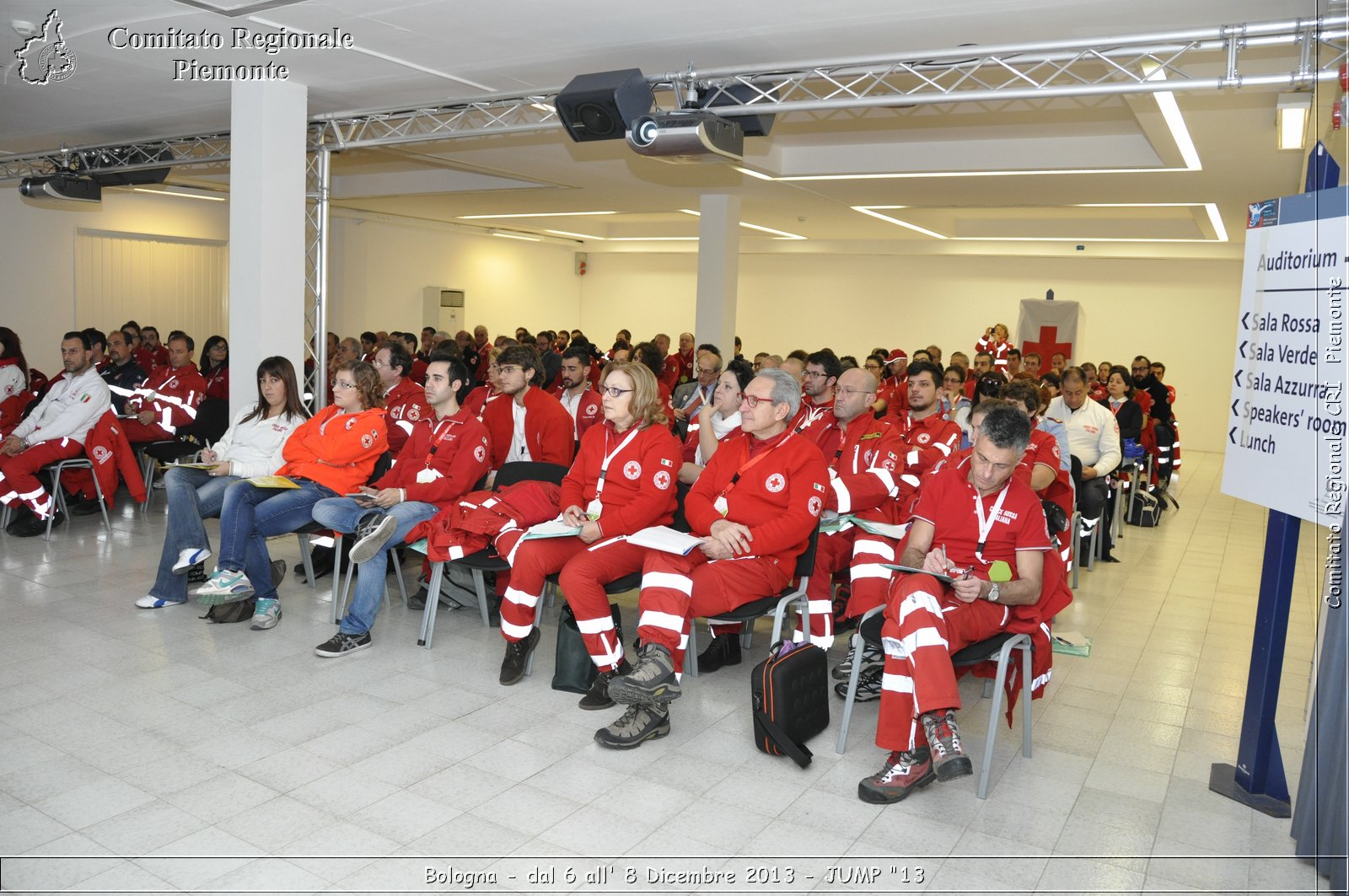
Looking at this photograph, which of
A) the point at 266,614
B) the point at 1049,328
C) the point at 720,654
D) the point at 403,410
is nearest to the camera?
the point at 720,654

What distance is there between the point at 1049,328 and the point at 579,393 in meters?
9.65

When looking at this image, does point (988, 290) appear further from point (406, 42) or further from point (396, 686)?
point (396, 686)

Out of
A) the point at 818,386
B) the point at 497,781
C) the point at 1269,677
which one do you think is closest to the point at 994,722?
the point at 1269,677

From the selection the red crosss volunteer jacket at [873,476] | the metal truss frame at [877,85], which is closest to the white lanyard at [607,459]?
the red crosss volunteer jacket at [873,476]

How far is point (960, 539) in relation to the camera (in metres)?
3.61

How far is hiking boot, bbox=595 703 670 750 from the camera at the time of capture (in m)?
3.56

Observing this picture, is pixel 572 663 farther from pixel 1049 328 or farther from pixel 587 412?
pixel 1049 328

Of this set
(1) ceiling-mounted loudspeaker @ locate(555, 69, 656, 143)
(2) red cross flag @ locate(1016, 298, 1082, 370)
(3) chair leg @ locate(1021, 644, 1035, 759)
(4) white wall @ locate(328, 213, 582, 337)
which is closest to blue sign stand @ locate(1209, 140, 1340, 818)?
(3) chair leg @ locate(1021, 644, 1035, 759)

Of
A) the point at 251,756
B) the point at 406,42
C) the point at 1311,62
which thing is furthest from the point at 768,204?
the point at 251,756

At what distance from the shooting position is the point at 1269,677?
3.31 metres

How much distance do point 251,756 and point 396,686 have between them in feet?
2.53

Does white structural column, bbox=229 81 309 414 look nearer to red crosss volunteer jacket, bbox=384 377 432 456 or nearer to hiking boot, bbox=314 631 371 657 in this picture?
red crosss volunteer jacket, bbox=384 377 432 456

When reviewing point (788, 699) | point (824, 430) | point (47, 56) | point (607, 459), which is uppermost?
point (47, 56)

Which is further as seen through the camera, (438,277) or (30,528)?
(438,277)
